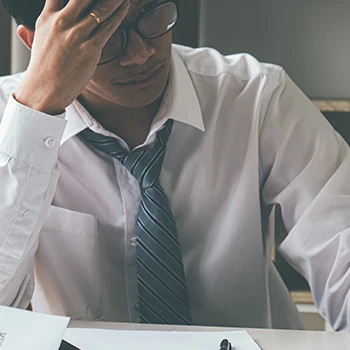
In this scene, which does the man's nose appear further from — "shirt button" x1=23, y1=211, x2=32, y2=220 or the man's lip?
"shirt button" x1=23, y1=211, x2=32, y2=220

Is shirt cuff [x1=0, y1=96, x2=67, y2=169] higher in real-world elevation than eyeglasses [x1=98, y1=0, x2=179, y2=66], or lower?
lower

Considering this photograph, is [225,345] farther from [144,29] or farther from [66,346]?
[144,29]

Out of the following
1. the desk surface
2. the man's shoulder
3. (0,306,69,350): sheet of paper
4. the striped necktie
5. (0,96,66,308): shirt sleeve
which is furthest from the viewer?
the man's shoulder

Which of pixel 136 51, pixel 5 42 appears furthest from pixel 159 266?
pixel 5 42

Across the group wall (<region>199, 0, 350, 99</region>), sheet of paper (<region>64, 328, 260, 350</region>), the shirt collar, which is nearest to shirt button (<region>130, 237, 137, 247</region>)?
the shirt collar

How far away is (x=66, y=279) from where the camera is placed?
1.23 metres

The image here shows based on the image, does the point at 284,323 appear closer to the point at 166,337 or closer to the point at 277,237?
the point at 277,237

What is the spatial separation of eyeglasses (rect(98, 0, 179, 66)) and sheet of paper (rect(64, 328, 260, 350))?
45 cm

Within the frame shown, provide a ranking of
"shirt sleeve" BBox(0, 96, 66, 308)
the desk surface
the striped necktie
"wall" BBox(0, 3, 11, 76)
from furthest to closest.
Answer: "wall" BBox(0, 3, 11, 76) → the striped necktie → "shirt sleeve" BBox(0, 96, 66, 308) → the desk surface

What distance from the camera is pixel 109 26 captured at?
104 cm

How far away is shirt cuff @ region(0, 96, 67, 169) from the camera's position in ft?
3.32

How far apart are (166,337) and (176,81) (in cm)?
51

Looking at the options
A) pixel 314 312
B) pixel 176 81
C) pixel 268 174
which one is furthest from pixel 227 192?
pixel 314 312

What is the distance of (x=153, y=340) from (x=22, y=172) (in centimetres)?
32
